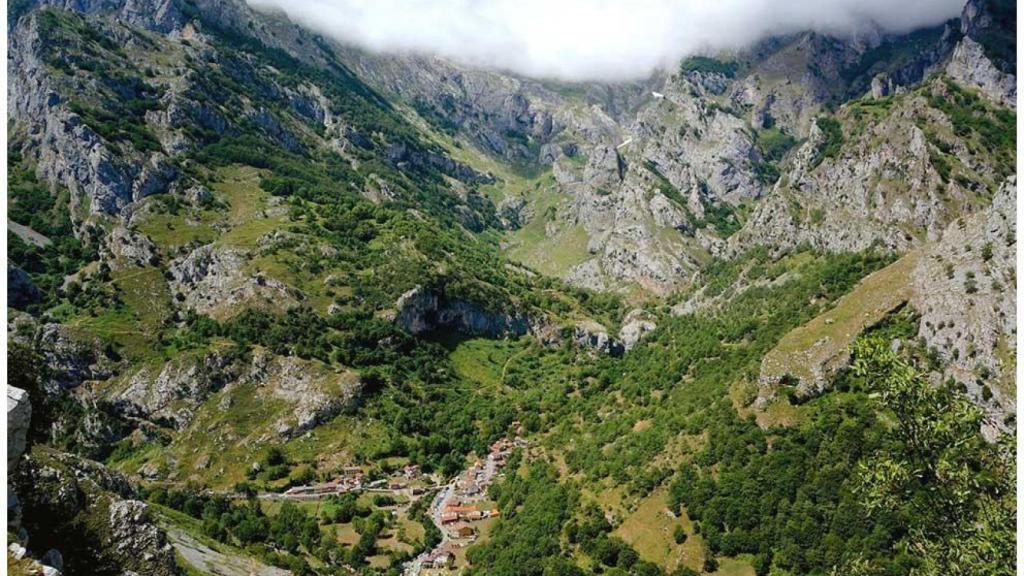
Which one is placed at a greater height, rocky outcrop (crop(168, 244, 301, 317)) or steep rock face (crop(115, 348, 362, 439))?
rocky outcrop (crop(168, 244, 301, 317))

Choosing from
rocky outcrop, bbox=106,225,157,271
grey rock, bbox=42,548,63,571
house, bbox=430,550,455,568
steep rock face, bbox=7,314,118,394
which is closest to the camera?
grey rock, bbox=42,548,63,571

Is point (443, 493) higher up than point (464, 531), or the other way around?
point (443, 493)

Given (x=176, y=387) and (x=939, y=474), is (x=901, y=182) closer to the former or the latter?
(x=939, y=474)

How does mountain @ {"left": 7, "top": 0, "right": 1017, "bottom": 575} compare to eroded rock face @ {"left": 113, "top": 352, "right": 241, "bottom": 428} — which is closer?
mountain @ {"left": 7, "top": 0, "right": 1017, "bottom": 575}

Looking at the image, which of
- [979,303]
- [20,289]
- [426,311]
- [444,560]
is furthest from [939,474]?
[20,289]

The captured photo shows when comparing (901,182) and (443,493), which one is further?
(901,182)

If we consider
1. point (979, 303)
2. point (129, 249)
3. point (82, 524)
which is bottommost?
point (82, 524)

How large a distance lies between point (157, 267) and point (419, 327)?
7143 cm

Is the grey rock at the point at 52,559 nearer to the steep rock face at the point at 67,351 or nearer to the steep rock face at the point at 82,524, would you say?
the steep rock face at the point at 82,524

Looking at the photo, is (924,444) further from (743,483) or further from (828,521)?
(743,483)

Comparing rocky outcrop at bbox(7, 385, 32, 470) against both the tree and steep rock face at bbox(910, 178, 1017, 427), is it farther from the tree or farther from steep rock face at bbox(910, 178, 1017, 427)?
steep rock face at bbox(910, 178, 1017, 427)

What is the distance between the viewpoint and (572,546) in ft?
320

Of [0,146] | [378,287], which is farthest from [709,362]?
[0,146]

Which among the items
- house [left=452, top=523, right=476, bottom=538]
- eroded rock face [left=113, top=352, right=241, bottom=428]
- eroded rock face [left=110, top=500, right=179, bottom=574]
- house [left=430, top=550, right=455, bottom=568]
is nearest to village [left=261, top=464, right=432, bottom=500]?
house [left=452, top=523, right=476, bottom=538]
